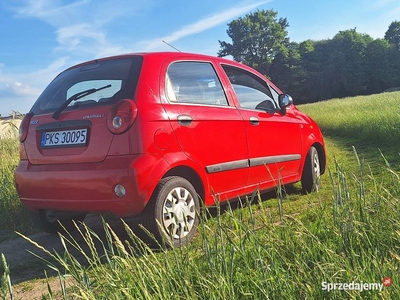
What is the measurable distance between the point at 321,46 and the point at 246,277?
274 feet

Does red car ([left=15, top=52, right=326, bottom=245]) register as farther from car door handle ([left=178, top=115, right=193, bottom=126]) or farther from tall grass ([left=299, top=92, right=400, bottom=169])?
tall grass ([left=299, top=92, right=400, bottom=169])

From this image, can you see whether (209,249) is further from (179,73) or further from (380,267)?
(179,73)

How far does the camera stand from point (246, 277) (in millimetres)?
2178

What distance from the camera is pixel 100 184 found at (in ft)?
11.0

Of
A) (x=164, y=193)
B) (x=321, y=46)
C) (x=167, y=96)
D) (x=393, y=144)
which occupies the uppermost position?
(x=321, y=46)

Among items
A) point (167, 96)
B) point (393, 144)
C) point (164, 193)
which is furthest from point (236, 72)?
point (393, 144)

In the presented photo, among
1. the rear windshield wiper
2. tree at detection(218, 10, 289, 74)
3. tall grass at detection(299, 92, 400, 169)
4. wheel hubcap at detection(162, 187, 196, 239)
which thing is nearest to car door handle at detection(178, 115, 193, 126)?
wheel hubcap at detection(162, 187, 196, 239)

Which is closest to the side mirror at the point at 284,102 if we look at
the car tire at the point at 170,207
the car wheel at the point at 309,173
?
the car wheel at the point at 309,173

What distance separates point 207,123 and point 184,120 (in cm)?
32

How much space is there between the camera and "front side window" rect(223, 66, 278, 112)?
15.1 ft

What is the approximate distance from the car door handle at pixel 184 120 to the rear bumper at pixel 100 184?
1.40 ft

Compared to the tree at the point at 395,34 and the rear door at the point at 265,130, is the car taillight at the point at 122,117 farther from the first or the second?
the tree at the point at 395,34

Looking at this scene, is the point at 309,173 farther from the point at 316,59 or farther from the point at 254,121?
the point at 316,59

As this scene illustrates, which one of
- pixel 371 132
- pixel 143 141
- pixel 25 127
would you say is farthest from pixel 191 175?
pixel 371 132
